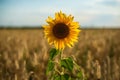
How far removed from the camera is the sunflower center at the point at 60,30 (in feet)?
7.01

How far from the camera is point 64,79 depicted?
81.0 inches

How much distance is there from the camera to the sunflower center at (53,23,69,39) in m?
2.14

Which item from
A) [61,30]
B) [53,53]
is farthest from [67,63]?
[61,30]

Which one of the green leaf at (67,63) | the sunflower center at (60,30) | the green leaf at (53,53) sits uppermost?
the sunflower center at (60,30)

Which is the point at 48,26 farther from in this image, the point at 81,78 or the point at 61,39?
the point at 81,78

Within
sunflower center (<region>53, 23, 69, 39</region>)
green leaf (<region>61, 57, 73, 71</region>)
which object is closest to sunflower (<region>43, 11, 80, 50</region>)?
sunflower center (<region>53, 23, 69, 39</region>)

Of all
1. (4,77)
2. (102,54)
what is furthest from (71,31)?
(102,54)

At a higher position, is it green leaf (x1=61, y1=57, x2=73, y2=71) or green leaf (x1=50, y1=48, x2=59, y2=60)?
green leaf (x1=50, y1=48, x2=59, y2=60)

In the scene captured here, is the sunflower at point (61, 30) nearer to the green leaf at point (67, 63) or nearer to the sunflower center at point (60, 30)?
the sunflower center at point (60, 30)

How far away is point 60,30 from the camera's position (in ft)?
7.00

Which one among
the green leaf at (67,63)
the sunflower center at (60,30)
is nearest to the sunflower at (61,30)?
the sunflower center at (60,30)

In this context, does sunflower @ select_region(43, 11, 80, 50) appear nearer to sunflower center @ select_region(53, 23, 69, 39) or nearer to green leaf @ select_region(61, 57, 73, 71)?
sunflower center @ select_region(53, 23, 69, 39)

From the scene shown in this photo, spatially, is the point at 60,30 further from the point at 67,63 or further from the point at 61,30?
the point at 67,63

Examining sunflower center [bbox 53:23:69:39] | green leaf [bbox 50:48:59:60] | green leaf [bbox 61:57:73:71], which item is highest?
sunflower center [bbox 53:23:69:39]
